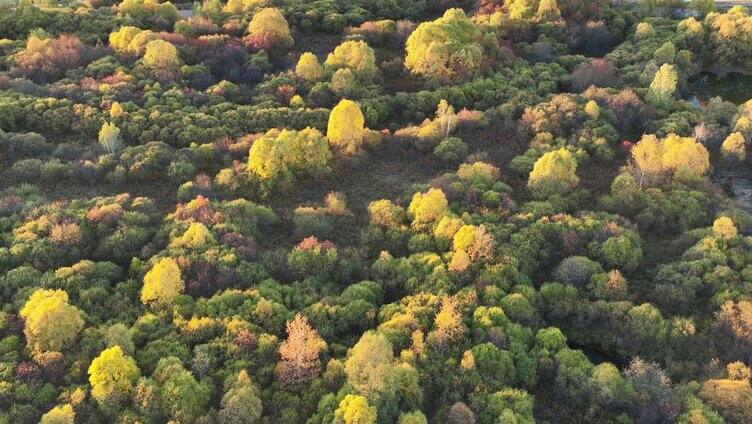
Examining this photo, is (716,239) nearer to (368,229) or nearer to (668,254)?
(668,254)

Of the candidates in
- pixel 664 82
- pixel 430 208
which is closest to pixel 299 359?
pixel 430 208

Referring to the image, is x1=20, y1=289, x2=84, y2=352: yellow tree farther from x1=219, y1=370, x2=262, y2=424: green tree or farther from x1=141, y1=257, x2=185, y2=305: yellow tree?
x1=219, y1=370, x2=262, y2=424: green tree

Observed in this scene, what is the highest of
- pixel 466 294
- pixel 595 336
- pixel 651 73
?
pixel 651 73

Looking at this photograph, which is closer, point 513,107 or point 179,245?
point 179,245

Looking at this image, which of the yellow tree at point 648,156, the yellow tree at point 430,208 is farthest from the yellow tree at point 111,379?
the yellow tree at point 648,156

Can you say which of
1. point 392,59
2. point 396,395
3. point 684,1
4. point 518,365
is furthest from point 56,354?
point 684,1

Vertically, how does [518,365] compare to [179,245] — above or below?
below

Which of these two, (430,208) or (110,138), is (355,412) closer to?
(430,208)

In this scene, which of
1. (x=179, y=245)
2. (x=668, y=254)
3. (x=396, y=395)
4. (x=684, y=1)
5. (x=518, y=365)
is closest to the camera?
(x=396, y=395)
